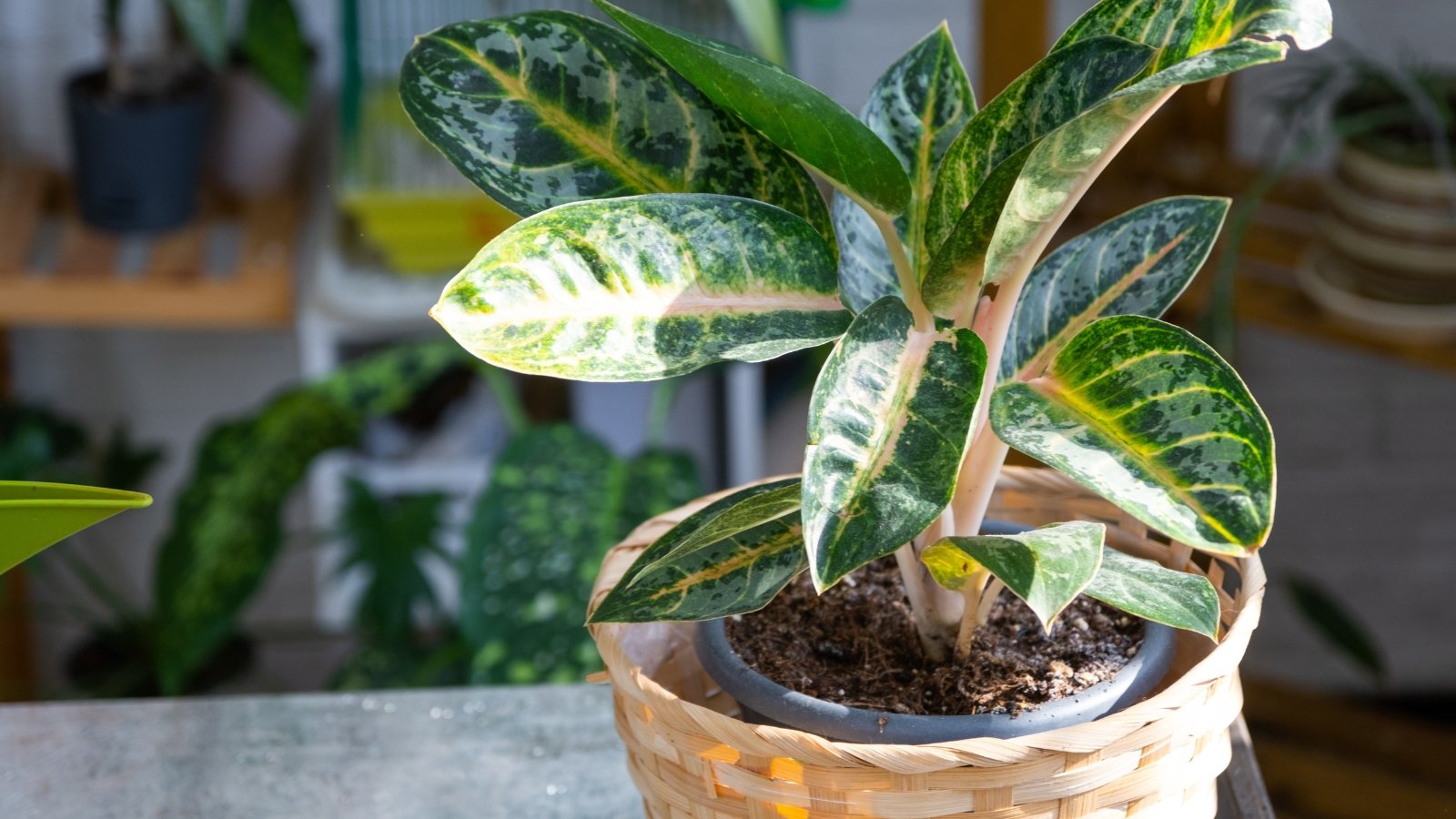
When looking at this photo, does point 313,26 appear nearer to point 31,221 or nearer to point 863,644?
point 31,221

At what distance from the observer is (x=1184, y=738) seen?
0.54 m

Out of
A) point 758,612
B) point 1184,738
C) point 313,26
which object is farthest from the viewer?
point 313,26

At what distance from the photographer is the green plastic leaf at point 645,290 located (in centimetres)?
47

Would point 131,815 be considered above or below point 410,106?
below

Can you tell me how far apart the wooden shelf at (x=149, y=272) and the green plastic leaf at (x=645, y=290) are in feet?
4.33

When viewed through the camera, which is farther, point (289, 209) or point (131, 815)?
point (289, 209)

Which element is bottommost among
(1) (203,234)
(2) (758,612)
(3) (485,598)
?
(3) (485,598)

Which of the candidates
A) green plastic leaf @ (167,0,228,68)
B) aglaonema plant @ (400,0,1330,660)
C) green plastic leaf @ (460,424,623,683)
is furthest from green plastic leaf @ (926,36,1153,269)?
green plastic leaf @ (167,0,228,68)

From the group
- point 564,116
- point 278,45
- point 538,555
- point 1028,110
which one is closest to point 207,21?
point 278,45

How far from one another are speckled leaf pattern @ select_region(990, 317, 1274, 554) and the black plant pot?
4.86 feet

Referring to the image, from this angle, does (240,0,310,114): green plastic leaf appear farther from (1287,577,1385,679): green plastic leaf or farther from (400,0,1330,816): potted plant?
(1287,577,1385,679): green plastic leaf

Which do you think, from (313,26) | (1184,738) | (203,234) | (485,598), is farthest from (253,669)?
(1184,738)

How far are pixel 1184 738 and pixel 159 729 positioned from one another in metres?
0.61

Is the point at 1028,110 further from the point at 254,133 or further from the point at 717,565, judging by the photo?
the point at 254,133
